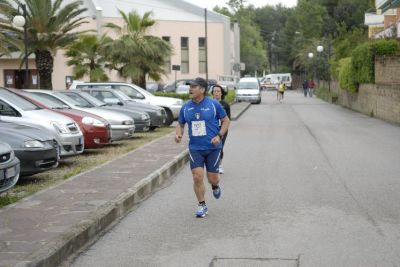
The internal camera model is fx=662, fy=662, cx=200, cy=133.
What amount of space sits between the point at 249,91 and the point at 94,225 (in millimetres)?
41434

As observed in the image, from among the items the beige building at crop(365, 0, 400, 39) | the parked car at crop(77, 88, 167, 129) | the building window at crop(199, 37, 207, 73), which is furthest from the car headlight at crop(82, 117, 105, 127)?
the building window at crop(199, 37, 207, 73)

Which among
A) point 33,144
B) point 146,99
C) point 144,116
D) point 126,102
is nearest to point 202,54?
point 146,99

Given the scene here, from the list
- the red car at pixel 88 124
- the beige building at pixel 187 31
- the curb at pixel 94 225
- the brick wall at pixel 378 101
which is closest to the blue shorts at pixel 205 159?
the curb at pixel 94 225

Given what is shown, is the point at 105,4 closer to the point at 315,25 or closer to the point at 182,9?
the point at 182,9

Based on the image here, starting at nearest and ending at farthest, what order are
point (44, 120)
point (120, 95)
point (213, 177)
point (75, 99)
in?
point (213, 177) < point (44, 120) < point (75, 99) < point (120, 95)

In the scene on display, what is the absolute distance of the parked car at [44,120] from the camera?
12.7 metres

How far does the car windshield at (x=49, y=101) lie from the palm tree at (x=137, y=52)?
19020 mm

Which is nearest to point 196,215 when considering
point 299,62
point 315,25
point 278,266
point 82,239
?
point 82,239

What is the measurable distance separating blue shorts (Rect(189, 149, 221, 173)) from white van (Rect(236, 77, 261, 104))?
1566 inches

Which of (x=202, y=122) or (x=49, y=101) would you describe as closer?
(x=202, y=122)

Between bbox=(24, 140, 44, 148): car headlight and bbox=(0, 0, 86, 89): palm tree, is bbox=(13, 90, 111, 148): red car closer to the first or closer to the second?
bbox=(24, 140, 44, 148): car headlight

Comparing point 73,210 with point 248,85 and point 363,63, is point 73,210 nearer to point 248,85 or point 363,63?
point 363,63

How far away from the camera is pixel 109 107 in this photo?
62.2 ft

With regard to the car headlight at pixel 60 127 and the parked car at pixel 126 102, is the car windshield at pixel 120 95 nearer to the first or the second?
the parked car at pixel 126 102
